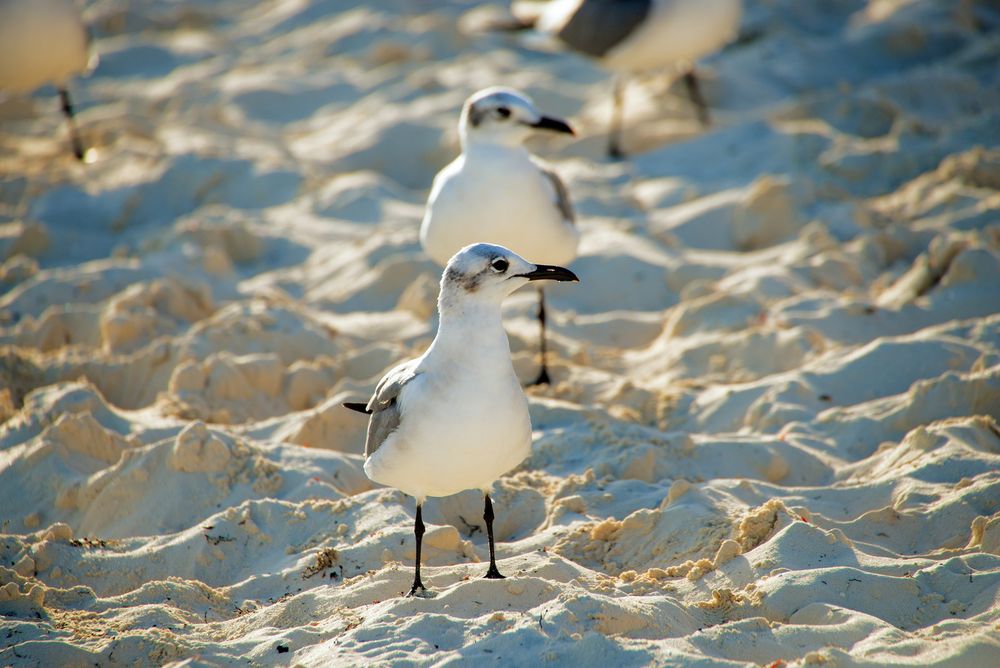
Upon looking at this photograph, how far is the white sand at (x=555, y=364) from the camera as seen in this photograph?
3225 mm

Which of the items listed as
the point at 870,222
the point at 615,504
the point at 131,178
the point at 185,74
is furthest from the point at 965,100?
the point at 185,74

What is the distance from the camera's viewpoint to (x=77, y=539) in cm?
396

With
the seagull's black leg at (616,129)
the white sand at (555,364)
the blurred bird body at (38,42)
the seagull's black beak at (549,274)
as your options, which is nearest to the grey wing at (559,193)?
the white sand at (555,364)

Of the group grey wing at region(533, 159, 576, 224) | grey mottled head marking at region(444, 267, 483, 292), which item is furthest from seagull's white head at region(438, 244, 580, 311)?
grey wing at region(533, 159, 576, 224)

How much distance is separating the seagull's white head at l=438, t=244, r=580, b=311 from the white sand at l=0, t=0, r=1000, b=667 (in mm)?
898

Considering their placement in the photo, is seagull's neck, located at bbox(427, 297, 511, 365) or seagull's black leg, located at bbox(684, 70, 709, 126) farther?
seagull's black leg, located at bbox(684, 70, 709, 126)

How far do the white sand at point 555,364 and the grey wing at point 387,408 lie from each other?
Answer: 0.41 meters

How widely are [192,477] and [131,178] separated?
452 centimetres

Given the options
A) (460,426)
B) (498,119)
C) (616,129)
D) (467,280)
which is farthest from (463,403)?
(616,129)

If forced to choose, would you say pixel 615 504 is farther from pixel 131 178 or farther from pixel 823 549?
pixel 131 178

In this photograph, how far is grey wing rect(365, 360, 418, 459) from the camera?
11.6ft

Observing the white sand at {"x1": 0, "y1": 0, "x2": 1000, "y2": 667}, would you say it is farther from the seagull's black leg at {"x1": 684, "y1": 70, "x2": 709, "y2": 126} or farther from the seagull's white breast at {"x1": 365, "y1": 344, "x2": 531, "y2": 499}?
the seagull's white breast at {"x1": 365, "y1": 344, "x2": 531, "y2": 499}

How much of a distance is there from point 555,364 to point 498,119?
127 centimetres

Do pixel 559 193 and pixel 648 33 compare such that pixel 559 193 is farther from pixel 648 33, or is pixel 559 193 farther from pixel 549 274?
pixel 648 33
